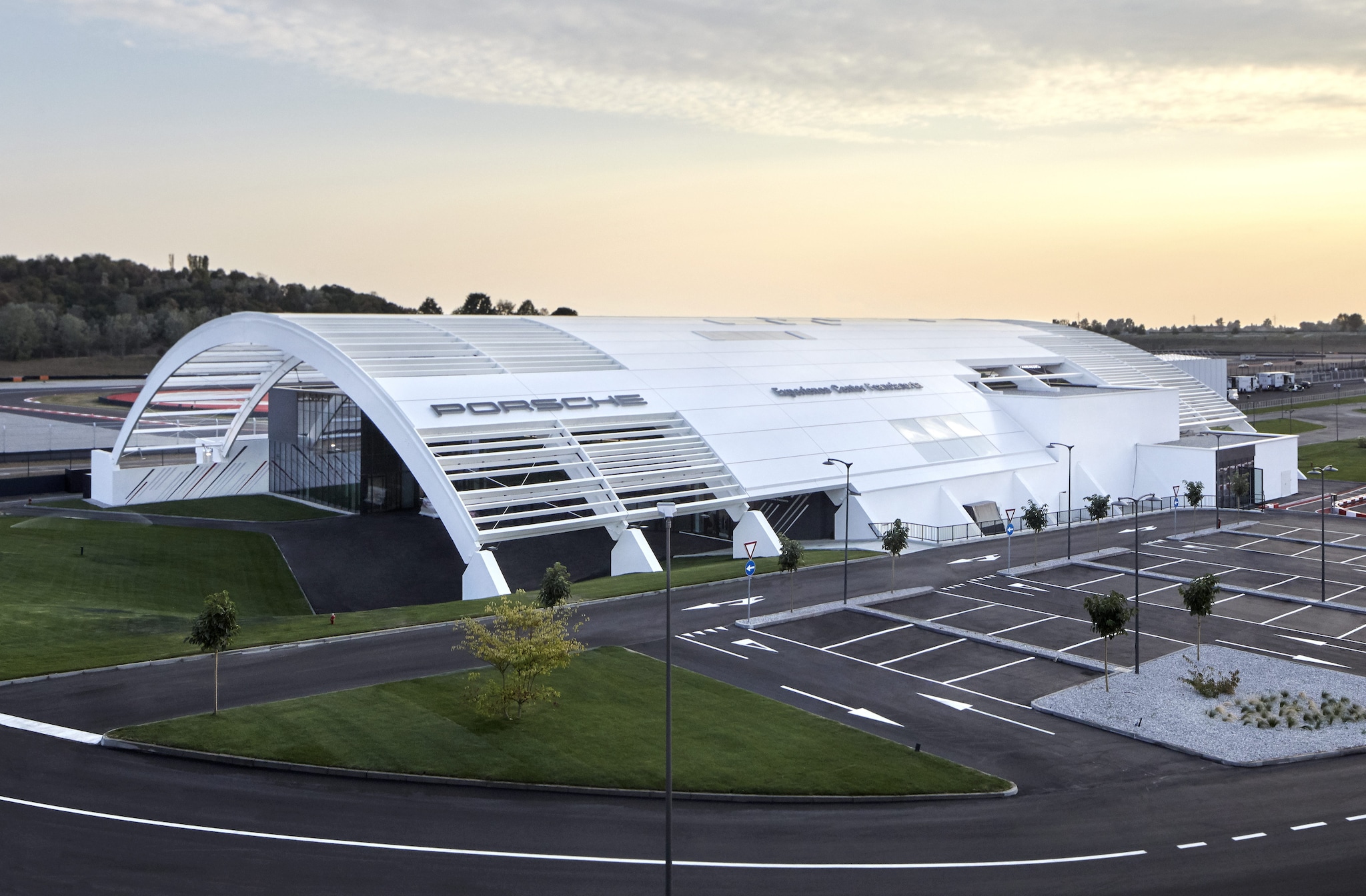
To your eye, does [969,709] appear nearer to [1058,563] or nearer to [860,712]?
[860,712]

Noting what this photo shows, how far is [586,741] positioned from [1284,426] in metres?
105

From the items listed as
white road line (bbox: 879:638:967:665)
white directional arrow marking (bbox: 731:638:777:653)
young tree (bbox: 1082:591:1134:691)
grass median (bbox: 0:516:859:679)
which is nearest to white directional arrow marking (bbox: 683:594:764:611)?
grass median (bbox: 0:516:859:679)

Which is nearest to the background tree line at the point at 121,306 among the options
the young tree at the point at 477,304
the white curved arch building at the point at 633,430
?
the young tree at the point at 477,304

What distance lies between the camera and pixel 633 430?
175 feet

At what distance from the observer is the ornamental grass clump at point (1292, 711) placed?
2845 cm

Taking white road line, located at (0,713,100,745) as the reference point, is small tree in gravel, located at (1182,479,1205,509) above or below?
above

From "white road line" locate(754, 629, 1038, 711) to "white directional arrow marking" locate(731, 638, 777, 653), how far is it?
0.82 meters

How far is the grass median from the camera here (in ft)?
109

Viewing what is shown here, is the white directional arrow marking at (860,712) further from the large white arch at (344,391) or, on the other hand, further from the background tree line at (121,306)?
the background tree line at (121,306)

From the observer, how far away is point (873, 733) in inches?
1086

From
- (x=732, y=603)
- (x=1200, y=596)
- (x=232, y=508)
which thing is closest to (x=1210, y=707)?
(x=1200, y=596)

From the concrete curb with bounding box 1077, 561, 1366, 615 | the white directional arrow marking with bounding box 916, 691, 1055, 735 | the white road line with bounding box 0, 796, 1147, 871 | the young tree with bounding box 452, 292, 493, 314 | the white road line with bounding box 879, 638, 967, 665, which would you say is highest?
the young tree with bounding box 452, 292, 493, 314

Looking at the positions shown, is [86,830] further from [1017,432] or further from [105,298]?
[105,298]

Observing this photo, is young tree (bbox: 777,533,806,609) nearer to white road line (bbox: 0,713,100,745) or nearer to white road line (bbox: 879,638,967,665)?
white road line (bbox: 879,638,967,665)
